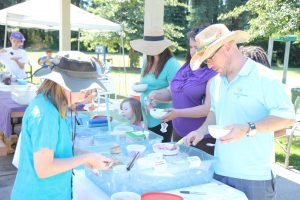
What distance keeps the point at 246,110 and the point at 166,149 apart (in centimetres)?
49

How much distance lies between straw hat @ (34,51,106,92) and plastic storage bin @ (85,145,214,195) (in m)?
0.39

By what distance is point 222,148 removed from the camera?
1.58m

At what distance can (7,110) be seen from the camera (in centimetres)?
409

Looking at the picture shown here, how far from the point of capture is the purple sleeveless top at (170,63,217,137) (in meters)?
2.11

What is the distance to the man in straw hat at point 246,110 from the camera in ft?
4.62

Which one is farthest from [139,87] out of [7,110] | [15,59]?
[15,59]

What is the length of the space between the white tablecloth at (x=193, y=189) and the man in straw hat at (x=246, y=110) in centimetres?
7

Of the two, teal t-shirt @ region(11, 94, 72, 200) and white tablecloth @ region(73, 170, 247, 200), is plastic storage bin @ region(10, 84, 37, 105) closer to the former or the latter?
white tablecloth @ region(73, 170, 247, 200)

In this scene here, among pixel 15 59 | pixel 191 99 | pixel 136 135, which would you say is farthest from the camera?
pixel 15 59

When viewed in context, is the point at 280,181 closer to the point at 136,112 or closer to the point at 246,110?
the point at 136,112

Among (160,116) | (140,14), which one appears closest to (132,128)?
(160,116)

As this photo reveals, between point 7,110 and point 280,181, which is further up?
point 7,110

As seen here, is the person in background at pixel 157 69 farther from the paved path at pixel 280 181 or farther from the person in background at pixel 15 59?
the person in background at pixel 15 59

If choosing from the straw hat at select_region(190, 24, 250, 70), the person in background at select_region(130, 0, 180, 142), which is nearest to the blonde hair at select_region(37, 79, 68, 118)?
the straw hat at select_region(190, 24, 250, 70)
